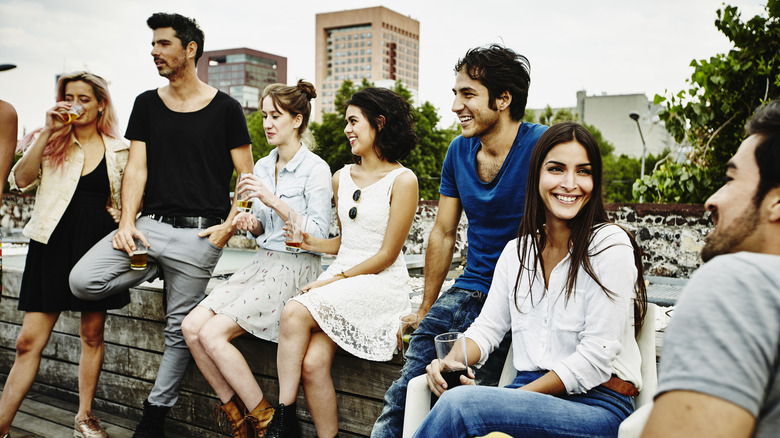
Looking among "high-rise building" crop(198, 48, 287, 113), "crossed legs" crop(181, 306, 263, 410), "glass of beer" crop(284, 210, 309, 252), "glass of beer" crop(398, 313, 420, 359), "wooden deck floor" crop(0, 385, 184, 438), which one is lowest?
"wooden deck floor" crop(0, 385, 184, 438)

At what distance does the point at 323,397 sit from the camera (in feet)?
8.90

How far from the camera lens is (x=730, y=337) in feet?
2.81

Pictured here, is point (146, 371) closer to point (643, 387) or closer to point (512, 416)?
point (512, 416)

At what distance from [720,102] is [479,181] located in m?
6.53

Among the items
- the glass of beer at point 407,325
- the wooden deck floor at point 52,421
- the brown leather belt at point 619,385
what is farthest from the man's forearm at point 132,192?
the brown leather belt at point 619,385

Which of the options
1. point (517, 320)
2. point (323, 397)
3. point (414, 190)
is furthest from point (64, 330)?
point (517, 320)

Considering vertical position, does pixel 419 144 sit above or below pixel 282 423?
above

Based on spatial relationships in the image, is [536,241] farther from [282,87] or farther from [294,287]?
[282,87]

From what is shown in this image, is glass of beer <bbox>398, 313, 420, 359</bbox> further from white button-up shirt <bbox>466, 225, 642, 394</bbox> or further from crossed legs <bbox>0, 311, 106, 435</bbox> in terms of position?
crossed legs <bbox>0, 311, 106, 435</bbox>

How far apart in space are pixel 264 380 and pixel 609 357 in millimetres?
2025

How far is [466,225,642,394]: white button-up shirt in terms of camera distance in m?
1.82

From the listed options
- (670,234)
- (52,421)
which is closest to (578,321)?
(52,421)

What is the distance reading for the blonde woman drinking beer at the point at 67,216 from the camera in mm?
3254

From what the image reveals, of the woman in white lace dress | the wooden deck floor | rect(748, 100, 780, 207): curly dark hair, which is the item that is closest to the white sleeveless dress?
the woman in white lace dress
